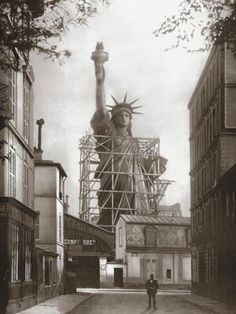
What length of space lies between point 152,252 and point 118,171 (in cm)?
2008

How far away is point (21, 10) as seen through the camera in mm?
16219

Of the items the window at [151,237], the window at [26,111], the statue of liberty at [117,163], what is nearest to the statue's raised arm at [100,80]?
the statue of liberty at [117,163]

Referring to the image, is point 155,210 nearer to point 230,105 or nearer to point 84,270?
A: point 84,270

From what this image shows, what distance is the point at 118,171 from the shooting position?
293ft

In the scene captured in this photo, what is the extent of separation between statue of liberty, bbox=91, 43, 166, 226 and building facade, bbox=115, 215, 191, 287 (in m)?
14.3

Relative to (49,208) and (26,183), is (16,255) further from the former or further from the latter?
(49,208)

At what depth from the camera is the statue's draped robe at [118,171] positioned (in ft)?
295

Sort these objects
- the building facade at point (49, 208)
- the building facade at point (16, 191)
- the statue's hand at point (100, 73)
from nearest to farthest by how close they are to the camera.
Answer: the building facade at point (16, 191), the building facade at point (49, 208), the statue's hand at point (100, 73)

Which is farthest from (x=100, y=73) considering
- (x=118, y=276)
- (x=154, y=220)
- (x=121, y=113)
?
(x=118, y=276)

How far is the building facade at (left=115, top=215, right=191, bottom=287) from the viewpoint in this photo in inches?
2726

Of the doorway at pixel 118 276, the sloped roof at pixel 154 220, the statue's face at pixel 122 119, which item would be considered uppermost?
the statue's face at pixel 122 119

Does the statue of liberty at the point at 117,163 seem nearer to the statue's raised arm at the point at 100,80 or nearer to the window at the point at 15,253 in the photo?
the statue's raised arm at the point at 100,80

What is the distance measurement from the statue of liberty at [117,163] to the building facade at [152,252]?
14.3 metres

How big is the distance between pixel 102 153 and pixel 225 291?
56481 mm
